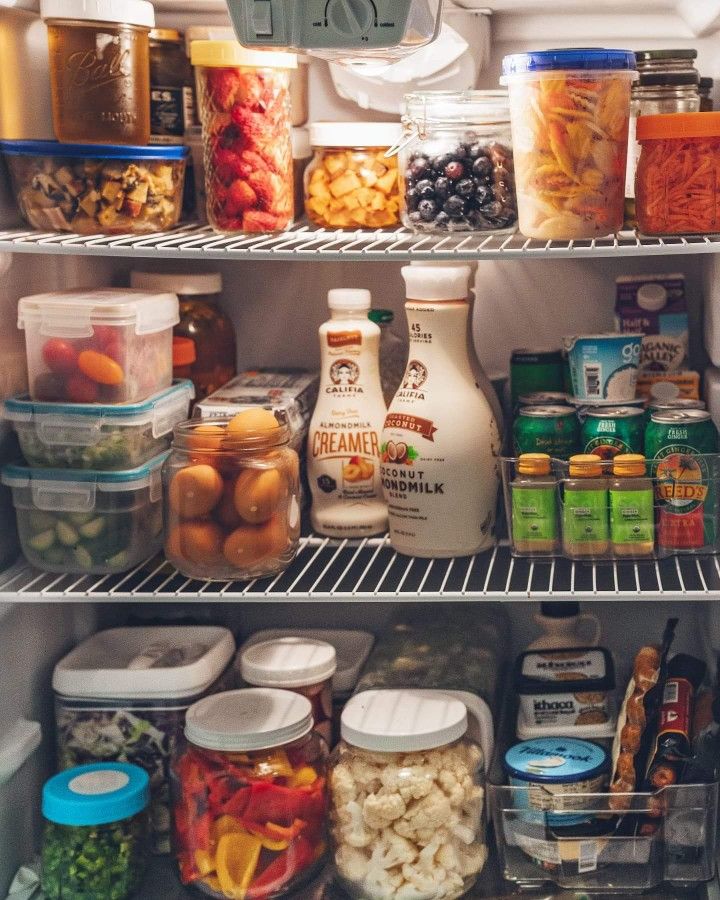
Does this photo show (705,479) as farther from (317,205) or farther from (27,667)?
(27,667)

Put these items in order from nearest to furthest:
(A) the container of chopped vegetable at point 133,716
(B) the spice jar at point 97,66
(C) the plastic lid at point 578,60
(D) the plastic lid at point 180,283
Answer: (C) the plastic lid at point 578,60, (B) the spice jar at point 97,66, (A) the container of chopped vegetable at point 133,716, (D) the plastic lid at point 180,283

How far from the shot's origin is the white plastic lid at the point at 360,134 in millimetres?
1696

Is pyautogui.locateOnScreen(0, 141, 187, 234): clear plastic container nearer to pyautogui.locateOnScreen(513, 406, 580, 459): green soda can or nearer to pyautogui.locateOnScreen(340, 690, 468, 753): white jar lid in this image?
pyautogui.locateOnScreen(513, 406, 580, 459): green soda can

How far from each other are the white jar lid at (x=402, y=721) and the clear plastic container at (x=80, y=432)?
45 centimetres

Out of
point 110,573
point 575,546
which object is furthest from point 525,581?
point 110,573

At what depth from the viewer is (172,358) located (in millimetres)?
1867

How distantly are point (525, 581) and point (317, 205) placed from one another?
585mm

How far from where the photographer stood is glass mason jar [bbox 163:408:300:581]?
162cm

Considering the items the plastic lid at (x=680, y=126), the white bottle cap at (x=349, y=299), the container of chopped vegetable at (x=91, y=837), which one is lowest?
the container of chopped vegetable at (x=91, y=837)

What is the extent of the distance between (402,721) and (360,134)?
2.57ft

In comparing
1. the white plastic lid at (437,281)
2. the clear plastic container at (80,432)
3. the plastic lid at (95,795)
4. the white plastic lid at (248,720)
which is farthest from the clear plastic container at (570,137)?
the plastic lid at (95,795)

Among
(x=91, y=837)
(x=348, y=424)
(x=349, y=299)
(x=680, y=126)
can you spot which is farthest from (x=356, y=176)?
(x=91, y=837)

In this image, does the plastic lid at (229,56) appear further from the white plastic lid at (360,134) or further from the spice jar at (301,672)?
the spice jar at (301,672)

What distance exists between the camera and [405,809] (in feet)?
5.16
